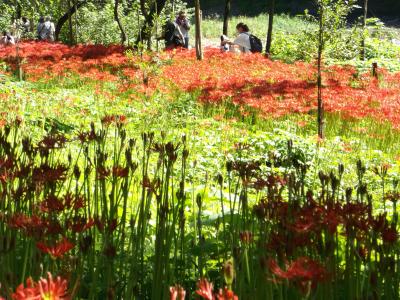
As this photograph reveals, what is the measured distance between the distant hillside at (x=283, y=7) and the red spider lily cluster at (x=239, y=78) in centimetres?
2854

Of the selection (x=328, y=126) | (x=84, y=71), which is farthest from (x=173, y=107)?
(x=84, y=71)

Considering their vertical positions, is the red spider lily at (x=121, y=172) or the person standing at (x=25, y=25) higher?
the person standing at (x=25, y=25)

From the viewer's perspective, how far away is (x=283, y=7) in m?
44.6

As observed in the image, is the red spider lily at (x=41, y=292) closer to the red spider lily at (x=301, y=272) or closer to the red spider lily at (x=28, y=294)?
the red spider lily at (x=28, y=294)

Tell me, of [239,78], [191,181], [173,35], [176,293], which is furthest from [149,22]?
[176,293]

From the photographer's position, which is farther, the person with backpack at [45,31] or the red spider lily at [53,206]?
the person with backpack at [45,31]

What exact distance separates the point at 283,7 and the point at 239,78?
114 feet

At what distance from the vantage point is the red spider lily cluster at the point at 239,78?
30.6 ft

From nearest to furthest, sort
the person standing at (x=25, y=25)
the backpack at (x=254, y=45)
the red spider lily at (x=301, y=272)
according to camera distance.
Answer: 1. the red spider lily at (x=301, y=272)
2. the backpack at (x=254, y=45)
3. the person standing at (x=25, y=25)

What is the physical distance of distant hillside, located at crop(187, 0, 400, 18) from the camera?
42.3 metres

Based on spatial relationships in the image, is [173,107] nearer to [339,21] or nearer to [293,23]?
[339,21]

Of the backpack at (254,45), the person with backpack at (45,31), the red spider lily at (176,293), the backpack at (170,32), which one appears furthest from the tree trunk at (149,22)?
the red spider lily at (176,293)

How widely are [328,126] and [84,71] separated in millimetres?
6588

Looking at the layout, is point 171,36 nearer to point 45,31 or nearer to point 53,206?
point 45,31
